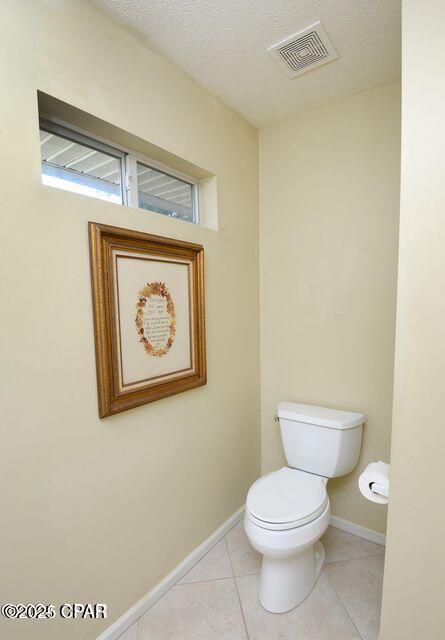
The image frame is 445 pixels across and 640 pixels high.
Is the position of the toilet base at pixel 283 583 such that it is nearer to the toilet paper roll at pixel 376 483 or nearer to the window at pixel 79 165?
the toilet paper roll at pixel 376 483

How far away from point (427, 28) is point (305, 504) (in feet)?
5.79

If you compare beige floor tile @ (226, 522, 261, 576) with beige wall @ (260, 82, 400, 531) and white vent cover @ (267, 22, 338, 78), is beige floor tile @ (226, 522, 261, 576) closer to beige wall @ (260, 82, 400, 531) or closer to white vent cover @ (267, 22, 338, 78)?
beige wall @ (260, 82, 400, 531)

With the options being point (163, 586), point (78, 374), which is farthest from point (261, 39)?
point (163, 586)

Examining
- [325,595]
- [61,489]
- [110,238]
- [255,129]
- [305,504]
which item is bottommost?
[325,595]

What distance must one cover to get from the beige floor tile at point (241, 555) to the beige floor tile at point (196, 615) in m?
0.10

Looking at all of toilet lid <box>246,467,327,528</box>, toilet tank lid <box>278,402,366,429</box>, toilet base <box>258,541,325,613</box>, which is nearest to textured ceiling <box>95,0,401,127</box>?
toilet tank lid <box>278,402,366,429</box>

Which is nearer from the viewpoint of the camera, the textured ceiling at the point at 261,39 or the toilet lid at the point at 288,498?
the textured ceiling at the point at 261,39

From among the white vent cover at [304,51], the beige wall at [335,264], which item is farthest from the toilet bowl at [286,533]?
the white vent cover at [304,51]

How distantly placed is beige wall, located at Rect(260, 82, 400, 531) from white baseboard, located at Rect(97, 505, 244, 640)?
54 centimetres

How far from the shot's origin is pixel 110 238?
1.22m

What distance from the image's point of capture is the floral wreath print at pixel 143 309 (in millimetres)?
1352

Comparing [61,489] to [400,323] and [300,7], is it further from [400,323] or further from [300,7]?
[300,7]

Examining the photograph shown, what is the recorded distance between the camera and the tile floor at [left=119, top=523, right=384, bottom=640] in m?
1.30

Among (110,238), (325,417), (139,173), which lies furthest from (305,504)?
(139,173)
